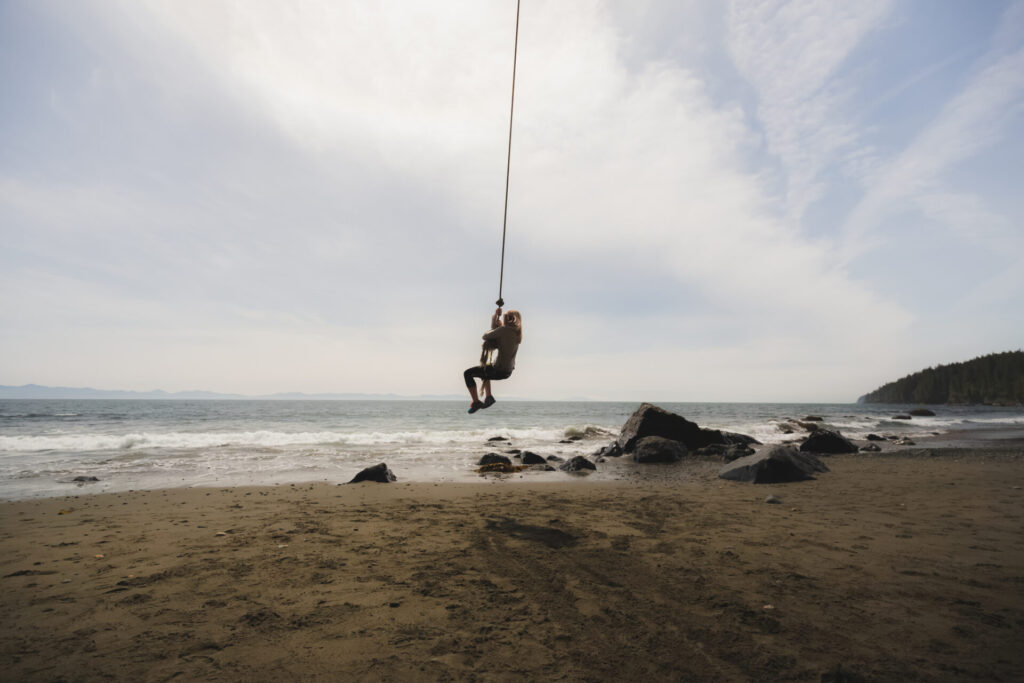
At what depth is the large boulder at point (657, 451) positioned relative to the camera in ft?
54.6

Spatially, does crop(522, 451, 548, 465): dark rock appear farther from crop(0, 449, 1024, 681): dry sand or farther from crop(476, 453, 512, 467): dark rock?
crop(0, 449, 1024, 681): dry sand

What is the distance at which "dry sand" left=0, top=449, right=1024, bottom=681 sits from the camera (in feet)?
11.2

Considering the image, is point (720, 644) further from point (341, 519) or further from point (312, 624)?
point (341, 519)

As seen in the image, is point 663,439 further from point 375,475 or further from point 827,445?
point 375,475

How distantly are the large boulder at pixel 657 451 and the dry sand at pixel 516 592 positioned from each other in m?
8.11

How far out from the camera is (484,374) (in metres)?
10.4

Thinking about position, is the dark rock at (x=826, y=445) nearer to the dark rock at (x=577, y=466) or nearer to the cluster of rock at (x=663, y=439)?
the cluster of rock at (x=663, y=439)

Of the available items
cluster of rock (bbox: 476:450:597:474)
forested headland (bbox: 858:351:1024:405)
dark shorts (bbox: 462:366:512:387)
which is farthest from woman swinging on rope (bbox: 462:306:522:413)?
forested headland (bbox: 858:351:1024:405)

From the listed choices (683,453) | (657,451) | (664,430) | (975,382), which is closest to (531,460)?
(657,451)

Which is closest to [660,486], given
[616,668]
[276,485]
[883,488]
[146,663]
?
[883,488]

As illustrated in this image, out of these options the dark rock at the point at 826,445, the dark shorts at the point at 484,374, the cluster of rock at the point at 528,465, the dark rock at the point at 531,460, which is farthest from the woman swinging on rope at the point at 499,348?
the dark rock at the point at 826,445

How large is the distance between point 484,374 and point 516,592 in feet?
19.6

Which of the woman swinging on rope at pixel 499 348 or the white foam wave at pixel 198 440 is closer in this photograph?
the woman swinging on rope at pixel 499 348

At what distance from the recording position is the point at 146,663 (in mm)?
3404
